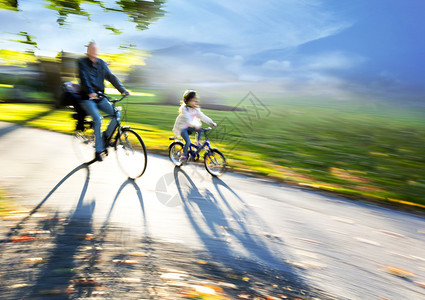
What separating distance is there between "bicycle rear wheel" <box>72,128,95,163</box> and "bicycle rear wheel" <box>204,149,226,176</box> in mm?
2165

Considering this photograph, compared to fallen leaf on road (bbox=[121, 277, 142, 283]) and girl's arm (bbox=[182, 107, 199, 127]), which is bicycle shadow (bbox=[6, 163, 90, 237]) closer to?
fallen leaf on road (bbox=[121, 277, 142, 283])

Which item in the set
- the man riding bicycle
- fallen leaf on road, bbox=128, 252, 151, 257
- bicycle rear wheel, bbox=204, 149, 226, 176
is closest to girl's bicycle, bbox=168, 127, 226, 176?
bicycle rear wheel, bbox=204, 149, 226, 176

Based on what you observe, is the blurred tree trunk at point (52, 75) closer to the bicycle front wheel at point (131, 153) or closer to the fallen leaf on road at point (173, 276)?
the bicycle front wheel at point (131, 153)

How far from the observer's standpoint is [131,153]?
5.80 meters

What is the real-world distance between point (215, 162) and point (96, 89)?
8.11 feet

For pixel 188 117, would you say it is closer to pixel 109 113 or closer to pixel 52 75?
pixel 109 113

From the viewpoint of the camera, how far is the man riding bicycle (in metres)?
5.55

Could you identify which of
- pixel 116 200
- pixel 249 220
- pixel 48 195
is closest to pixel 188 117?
pixel 116 200

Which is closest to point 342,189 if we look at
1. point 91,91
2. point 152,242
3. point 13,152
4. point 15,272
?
point 152,242

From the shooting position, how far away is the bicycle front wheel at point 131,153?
570 centimetres

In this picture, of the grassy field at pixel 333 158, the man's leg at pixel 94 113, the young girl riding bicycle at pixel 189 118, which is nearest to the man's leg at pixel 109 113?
the man's leg at pixel 94 113

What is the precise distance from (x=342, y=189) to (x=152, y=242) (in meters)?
4.16

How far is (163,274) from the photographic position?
2.96m

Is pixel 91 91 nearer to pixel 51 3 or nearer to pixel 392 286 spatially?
pixel 392 286
